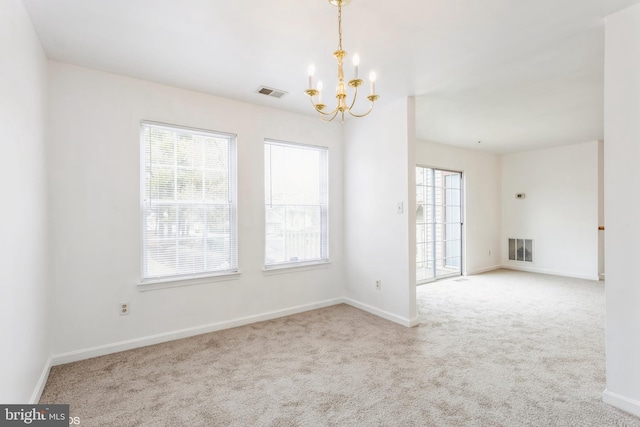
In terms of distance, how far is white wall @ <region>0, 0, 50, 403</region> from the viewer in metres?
1.65

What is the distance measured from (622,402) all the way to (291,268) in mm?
3152

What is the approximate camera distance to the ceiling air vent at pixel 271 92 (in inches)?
132

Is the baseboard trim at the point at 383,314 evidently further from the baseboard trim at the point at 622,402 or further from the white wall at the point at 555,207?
the white wall at the point at 555,207

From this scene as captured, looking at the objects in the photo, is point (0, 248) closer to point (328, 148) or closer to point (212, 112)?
point (212, 112)

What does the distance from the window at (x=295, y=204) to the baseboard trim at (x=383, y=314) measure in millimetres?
732

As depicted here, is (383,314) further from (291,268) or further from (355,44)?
(355,44)

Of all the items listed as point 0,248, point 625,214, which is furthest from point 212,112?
point 625,214

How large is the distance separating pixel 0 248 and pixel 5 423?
92 centimetres

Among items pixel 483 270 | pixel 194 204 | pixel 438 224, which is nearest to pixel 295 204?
pixel 194 204

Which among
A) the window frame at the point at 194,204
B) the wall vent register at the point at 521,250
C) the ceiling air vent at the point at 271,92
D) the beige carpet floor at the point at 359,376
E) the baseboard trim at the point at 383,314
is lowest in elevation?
the beige carpet floor at the point at 359,376

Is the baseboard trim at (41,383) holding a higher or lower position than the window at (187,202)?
lower

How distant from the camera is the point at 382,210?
13.1ft

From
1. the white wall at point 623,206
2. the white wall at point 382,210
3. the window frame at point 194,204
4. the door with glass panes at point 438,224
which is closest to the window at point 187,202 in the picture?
the window frame at point 194,204

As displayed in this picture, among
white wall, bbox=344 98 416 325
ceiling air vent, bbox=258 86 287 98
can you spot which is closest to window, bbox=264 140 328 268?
white wall, bbox=344 98 416 325
